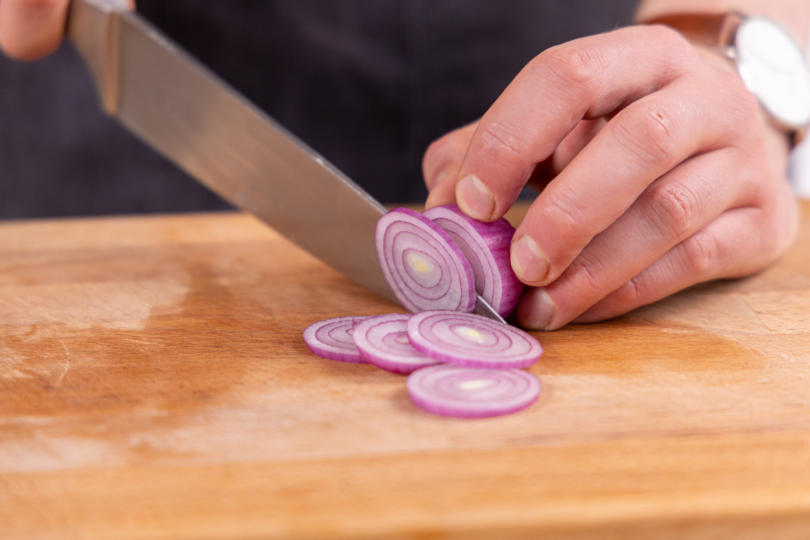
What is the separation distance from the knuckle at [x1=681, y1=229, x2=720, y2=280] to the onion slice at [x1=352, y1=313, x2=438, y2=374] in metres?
0.56

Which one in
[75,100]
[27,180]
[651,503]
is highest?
[651,503]

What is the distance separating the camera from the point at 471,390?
3.13 ft

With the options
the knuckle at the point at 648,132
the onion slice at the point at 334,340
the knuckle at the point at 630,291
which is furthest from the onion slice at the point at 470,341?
the knuckle at the point at 648,132

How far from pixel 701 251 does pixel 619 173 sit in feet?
0.99

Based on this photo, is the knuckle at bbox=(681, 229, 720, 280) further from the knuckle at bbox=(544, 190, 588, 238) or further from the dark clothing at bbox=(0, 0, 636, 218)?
the dark clothing at bbox=(0, 0, 636, 218)

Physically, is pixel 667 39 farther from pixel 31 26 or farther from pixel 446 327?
pixel 31 26

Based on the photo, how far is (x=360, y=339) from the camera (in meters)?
1.07

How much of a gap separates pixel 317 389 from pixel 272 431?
129mm

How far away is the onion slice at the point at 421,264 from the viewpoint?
1154mm

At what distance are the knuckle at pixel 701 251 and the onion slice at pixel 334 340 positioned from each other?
62 cm

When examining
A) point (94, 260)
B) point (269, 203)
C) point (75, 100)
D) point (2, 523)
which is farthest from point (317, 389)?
point (75, 100)

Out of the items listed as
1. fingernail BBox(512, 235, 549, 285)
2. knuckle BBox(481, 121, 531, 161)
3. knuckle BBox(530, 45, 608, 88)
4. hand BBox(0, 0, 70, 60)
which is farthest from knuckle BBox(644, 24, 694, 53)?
hand BBox(0, 0, 70, 60)

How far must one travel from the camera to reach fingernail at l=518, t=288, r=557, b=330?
1.19 metres

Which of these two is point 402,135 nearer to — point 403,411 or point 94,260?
point 94,260
